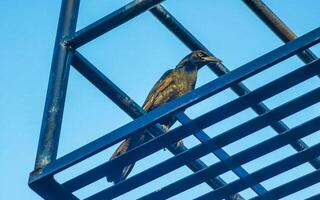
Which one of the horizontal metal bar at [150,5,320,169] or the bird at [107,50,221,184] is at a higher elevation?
the bird at [107,50,221,184]

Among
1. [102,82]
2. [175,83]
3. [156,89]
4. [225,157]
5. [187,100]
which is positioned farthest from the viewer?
[175,83]

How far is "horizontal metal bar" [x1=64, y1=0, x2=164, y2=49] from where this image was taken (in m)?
3.13

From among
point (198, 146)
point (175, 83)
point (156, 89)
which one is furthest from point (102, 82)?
point (175, 83)

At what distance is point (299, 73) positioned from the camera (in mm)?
2395

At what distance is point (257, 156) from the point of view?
2.67m

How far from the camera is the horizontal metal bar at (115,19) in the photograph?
313 cm

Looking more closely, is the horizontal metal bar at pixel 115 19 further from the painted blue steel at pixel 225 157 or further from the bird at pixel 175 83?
the bird at pixel 175 83

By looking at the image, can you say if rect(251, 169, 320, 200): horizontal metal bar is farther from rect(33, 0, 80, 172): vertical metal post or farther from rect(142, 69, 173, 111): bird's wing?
rect(142, 69, 173, 111): bird's wing

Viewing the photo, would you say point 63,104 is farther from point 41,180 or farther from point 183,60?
point 183,60

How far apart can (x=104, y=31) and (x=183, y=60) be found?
418cm

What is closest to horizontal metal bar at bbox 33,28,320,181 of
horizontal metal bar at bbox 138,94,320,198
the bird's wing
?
horizontal metal bar at bbox 138,94,320,198

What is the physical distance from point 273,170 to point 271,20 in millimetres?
1230

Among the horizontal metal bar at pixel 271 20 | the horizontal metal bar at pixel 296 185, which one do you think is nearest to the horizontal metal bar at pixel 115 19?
the horizontal metal bar at pixel 271 20

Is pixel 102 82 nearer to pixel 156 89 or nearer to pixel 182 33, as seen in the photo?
pixel 182 33
